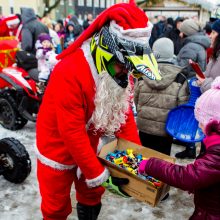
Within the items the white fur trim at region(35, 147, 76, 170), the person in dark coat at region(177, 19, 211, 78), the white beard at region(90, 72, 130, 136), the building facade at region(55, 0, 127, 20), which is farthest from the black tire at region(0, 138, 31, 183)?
the building facade at region(55, 0, 127, 20)

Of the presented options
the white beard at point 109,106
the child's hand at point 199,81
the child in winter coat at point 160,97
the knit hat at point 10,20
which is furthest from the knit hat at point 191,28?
the white beard at point 109,106

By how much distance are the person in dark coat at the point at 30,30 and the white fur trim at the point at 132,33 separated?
5373mm

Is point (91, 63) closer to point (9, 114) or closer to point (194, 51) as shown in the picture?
point (194, 51)

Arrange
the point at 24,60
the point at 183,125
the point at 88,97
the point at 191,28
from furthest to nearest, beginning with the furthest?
the point at 191,28
the point at 24,60
the point at 183,125
the point at 88,97

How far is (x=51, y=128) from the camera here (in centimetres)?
199

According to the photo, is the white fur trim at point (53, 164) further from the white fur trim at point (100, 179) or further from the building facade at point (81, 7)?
the building facade at point (81, 7)

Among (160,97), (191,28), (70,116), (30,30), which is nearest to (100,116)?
(70,116)

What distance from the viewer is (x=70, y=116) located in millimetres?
1764

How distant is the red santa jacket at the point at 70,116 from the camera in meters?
1.77

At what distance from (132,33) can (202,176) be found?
826 millimetres

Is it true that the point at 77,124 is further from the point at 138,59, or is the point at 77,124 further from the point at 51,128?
the point at 138,59

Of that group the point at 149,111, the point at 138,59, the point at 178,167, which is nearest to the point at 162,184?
the point at 178,167

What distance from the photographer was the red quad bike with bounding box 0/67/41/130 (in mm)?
4684

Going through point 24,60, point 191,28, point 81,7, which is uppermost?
point 81,7
